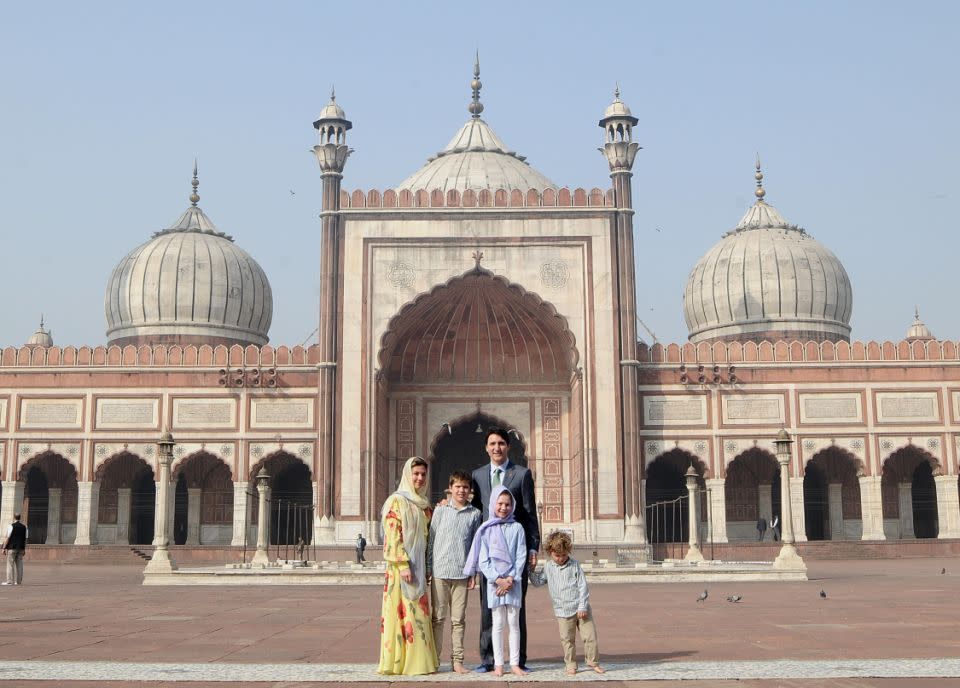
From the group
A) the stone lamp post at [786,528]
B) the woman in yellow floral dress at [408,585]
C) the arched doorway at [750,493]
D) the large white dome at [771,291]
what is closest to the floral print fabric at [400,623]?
the woman in yellow floral dress at [408,585]

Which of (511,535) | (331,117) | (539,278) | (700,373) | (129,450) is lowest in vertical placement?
(511,535)

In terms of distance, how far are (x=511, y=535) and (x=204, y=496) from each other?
22.4 meters

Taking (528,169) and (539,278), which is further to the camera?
(528,169)

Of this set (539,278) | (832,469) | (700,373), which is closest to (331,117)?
(539,278)

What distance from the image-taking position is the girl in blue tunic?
222 inches

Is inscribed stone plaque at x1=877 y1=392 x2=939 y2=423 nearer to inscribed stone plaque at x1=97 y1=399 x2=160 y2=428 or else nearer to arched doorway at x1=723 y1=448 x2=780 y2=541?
arched doorway at x1=723 y1=448 x2=780 y2=541

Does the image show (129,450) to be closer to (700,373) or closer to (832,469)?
(700,373)

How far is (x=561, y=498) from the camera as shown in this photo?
26.0m

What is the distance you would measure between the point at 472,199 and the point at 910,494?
40.7 ft

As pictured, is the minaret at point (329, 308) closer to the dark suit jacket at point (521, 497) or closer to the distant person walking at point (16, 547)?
the distant person walking at point (16, 547)

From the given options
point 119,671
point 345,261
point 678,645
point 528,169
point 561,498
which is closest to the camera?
point 119,671

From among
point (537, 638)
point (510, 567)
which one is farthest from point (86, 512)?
point (510, 567)

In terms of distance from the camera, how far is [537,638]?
7.34 m

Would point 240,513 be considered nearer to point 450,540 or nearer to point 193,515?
point 193,515
